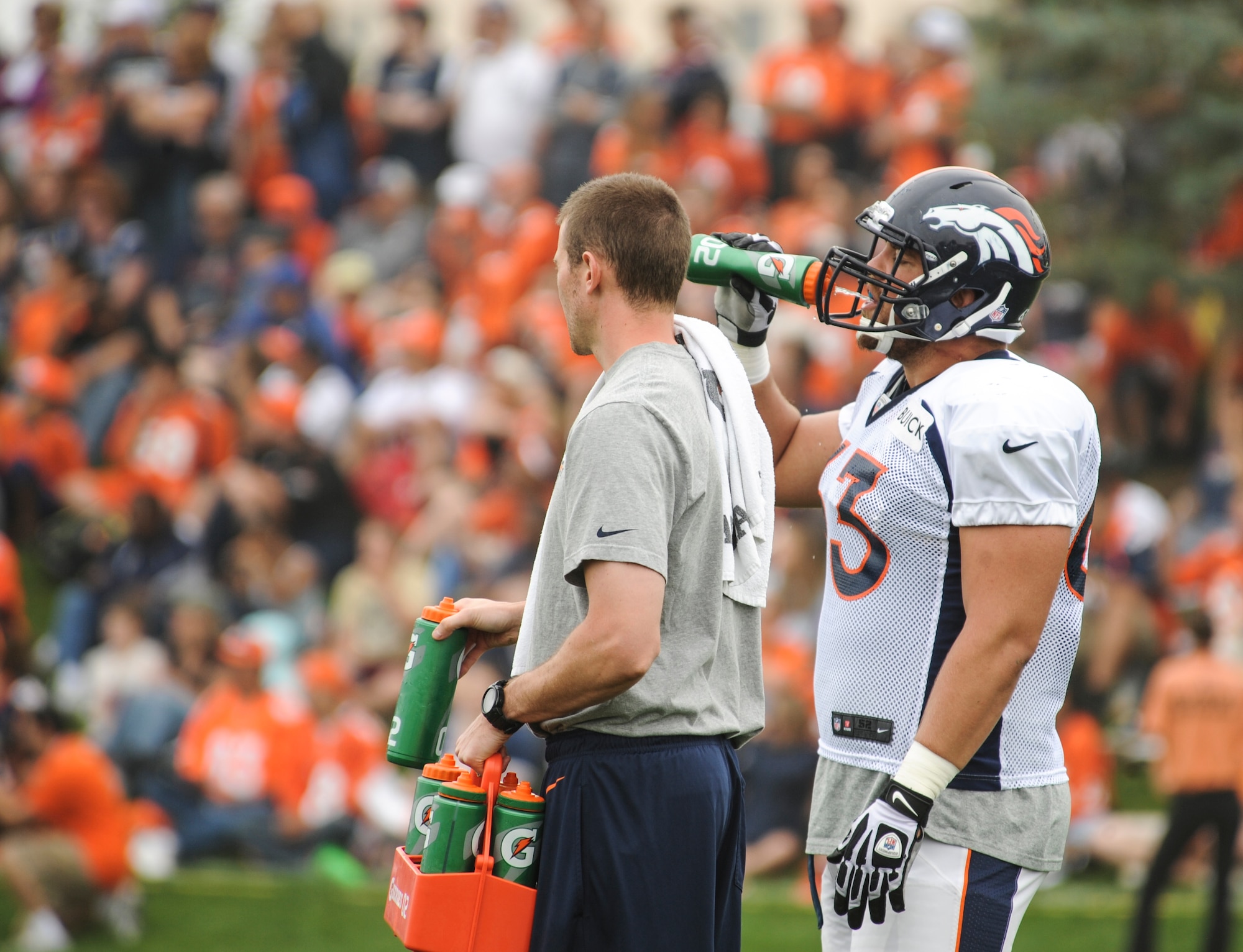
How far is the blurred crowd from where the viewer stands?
9.34 meters

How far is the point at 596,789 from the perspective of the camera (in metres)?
2.98

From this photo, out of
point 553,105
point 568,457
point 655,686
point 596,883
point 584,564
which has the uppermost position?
point 553,105

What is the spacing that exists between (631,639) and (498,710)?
36 cm

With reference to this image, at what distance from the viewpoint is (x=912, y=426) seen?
3092mm

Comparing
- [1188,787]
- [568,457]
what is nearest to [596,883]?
[568,457]

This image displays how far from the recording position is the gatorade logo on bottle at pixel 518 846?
9.75 ft

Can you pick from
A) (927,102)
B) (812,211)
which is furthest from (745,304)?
(927,102)

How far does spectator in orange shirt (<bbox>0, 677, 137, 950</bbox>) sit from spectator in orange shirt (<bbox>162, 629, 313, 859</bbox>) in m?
0.97

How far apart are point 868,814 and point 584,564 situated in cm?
72

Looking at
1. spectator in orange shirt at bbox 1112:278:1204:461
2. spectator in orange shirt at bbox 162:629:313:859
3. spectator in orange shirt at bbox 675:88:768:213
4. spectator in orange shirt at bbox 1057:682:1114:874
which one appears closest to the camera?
spectator in orange shirt at bbox 1057:682:1114:874

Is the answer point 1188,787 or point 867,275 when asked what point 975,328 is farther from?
point 1188,787

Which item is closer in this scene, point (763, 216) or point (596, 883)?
point (596, 883)

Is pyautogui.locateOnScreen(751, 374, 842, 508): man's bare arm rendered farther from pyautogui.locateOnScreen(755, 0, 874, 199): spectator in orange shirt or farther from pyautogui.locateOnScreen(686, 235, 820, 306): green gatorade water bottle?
pyautogui.locateOnScreen(755, 0, 874, 199): spectator in orange shirt

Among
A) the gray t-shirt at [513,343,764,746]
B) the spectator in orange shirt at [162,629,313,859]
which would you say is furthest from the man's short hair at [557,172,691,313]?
the spectator in orange shirt at [162,629,313,859]
